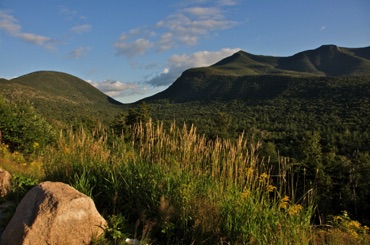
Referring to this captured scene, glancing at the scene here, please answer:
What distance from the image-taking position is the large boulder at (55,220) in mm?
3445

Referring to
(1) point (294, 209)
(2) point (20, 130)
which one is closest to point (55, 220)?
(1) point (294, 209)

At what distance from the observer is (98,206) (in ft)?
15.1

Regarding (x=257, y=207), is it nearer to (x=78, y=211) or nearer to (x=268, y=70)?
(x=78, y=211)

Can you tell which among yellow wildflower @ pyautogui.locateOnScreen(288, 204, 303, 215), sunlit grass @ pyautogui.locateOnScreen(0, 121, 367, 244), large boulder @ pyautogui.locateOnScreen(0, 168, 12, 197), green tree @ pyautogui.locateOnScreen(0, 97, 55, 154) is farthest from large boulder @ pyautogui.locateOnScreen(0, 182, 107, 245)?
green tree @ pyautogui.locateOnScreen(0, 97, 55, 154)

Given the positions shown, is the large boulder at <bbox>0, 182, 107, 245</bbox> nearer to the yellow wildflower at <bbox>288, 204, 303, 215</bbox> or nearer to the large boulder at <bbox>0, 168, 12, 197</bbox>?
the large boulder at <bbox>0, 168, 12, 197</bbox>

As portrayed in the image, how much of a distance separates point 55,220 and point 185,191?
161 centimetres

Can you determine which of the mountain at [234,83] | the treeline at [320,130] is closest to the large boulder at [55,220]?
the treeline at [320,130]

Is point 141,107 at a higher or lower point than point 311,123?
higher

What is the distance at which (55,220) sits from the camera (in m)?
3.50

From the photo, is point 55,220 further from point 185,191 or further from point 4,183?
point 4,183

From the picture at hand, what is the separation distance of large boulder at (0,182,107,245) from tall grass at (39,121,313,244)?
310mm

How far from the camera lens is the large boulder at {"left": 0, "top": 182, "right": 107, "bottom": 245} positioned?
345 cm

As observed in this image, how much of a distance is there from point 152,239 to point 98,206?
116 cm

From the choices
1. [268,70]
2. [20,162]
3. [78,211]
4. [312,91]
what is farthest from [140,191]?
[268,70]
